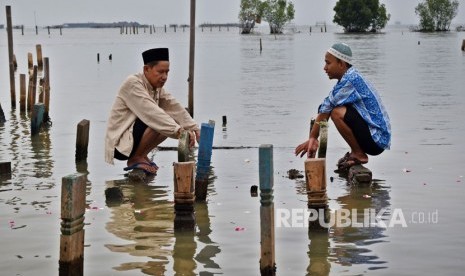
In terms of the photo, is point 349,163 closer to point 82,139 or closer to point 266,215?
point 82,139

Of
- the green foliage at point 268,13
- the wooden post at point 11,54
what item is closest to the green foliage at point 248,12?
the green foliage at point 268,13

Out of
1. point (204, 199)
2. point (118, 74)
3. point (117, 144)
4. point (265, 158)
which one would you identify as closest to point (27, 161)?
point (117, 144)

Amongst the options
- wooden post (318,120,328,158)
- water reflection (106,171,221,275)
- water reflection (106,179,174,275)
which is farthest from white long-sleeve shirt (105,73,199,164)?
wooden post (318,120,328,158)

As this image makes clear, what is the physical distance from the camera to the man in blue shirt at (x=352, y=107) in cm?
1072

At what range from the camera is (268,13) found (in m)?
172

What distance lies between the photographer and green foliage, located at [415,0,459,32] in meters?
162

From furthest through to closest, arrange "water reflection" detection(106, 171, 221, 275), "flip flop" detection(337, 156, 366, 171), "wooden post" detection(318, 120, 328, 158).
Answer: "flip flop" detection(337, 156, 366, 171)
"wooden post" detection(318, 120, 328, 158)
"water reflection" detection(106, 171, 221, 275)

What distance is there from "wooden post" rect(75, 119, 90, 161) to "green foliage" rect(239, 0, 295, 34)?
517ft

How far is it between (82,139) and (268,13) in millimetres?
161347

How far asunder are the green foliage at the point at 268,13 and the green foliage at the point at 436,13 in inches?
880

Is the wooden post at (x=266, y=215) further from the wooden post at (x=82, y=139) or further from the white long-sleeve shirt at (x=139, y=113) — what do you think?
the wooden post at (x=82, y=139)

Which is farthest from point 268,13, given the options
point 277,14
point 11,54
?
point 11,54

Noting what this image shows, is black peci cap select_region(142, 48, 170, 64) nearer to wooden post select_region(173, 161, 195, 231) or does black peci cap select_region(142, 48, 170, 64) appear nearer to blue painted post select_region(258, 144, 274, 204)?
wooden post select_region(173, 161, 195, 231)

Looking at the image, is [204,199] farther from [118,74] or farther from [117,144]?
[118,74]
